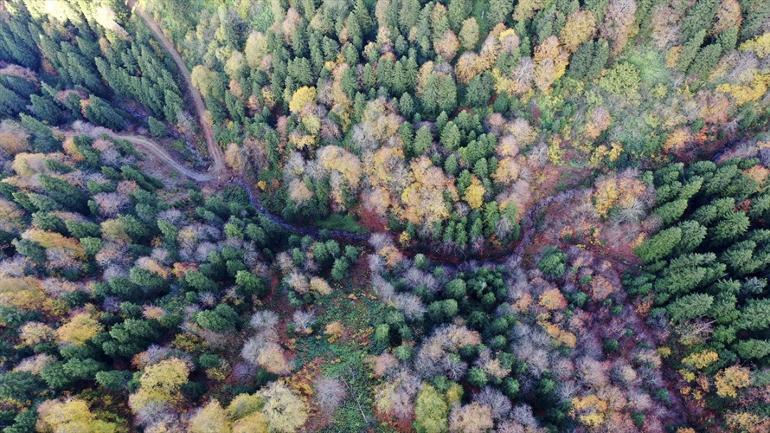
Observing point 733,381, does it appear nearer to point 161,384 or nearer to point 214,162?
point 161,384

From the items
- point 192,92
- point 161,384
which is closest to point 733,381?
point 161,384

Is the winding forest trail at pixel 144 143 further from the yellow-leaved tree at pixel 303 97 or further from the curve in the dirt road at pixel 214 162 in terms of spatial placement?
the yellow-leaved tree at pixel 303 97

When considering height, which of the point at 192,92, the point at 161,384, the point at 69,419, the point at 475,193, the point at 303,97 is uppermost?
the point at 192,92

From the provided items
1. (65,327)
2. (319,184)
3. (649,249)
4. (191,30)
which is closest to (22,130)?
(191,30)

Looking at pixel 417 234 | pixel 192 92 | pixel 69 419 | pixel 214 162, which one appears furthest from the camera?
pixel 192 92

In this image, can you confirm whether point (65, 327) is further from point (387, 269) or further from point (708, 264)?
point (708, 264)

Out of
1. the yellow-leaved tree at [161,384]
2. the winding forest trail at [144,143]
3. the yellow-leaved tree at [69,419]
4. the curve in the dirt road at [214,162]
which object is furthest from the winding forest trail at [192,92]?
the yellow-leaved tree at [69,419]

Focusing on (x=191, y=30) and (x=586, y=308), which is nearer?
(x=586, y=308)

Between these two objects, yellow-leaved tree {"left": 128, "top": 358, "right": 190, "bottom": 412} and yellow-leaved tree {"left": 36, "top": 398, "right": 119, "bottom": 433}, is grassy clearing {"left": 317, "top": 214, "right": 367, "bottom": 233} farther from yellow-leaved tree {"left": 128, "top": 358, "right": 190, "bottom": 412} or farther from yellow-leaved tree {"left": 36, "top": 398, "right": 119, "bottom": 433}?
yellow-leaved tree {"left": 36, "top": 398, "right": 119, "bottom": 433}
